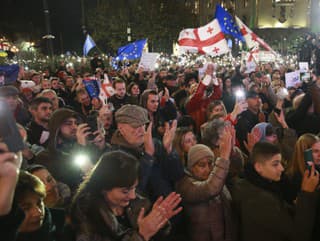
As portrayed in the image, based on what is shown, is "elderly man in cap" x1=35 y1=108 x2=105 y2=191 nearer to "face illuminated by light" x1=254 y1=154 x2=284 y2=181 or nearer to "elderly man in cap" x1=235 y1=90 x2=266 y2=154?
"face illuminated by light" x1=254 y1=154 x2=284 y2=181

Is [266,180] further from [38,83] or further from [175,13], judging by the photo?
[175,13]

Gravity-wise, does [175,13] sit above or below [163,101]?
above

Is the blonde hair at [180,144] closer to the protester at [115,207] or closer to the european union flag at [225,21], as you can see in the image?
the protester at [115,207]

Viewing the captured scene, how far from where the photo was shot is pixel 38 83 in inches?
409

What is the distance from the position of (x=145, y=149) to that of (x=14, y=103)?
3.27 metres

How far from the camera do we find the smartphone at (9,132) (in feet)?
6.31

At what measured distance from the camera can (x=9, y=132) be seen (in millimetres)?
1988

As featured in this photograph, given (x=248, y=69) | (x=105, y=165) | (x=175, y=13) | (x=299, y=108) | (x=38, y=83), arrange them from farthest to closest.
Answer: (x=175, y=13), (x=248, y=69), (x=38, y=83), (x=299, y=108), (x=105, y=165)

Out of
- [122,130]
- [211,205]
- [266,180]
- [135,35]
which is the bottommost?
[211,205]

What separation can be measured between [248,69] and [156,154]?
8314 millimetres

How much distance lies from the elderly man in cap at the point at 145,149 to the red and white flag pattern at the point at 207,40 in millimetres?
6030

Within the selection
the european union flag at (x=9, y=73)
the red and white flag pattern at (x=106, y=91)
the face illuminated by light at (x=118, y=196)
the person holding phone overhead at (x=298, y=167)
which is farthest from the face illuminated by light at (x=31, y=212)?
the european union flag at (x=9, y=73)

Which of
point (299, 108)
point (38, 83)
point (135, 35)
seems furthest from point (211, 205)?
point (135, 35)

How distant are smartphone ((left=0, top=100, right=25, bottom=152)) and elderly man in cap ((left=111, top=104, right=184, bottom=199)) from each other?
1.53 metres
